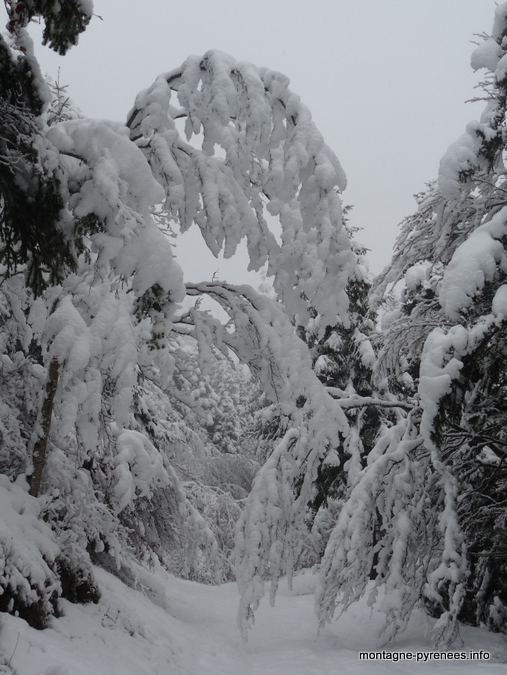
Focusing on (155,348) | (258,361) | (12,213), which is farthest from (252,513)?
(12,213)

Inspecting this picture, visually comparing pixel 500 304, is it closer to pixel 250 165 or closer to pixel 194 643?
pixel 250 165

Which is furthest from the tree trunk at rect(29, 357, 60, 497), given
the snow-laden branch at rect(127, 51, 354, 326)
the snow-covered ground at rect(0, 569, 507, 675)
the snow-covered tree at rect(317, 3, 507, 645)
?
the snow-covered tree at rect(317, 3, 507, 645)

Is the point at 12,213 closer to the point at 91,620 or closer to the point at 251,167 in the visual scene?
the point at 251,167

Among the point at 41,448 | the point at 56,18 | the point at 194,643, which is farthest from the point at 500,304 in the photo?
the point at 194,643

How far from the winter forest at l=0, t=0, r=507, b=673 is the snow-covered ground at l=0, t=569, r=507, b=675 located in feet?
1.03

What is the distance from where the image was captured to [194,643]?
25.3ft

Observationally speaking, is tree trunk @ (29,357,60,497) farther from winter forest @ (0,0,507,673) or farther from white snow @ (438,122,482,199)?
white snow @ (438,122,482,199)

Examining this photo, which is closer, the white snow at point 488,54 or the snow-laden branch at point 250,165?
the snow-laden branch at point 250,165

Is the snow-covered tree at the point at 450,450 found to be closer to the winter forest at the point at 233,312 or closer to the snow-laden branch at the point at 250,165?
the winter forest at the point at 233,312

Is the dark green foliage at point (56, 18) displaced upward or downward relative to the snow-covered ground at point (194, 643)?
upward

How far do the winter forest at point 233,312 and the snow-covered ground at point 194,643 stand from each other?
1.03 feet

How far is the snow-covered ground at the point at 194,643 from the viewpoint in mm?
3867

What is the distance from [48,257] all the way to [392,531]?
15.1 feet

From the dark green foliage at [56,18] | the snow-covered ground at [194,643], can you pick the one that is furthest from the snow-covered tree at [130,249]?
the snow-covered ground at [194,643]
